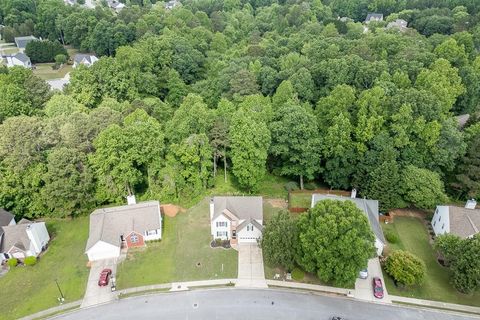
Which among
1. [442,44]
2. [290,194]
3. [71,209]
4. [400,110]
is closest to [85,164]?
[71,209]

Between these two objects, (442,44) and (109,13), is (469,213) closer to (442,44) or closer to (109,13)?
(442,44)

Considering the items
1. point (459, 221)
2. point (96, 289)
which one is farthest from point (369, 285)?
point (96, 289)

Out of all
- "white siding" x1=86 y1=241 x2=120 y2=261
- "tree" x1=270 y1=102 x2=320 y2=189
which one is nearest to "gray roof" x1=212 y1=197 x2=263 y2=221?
"tree" x1=270 y1=102 x2=320 y2=189

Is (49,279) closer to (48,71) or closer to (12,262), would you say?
(12,262)

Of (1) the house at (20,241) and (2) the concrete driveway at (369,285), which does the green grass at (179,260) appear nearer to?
(1) the house at (20,241)

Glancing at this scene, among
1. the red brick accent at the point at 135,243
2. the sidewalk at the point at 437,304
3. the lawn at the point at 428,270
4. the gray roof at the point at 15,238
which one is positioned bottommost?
the sidewalk at the point at 437,304

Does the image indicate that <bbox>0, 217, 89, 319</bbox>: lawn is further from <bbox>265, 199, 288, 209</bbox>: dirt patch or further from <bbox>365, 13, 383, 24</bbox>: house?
<bbox>365, 13, 383, 24</bbox>: house

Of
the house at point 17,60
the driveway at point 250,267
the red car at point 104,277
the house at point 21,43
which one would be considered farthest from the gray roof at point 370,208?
the house at point 21,43
